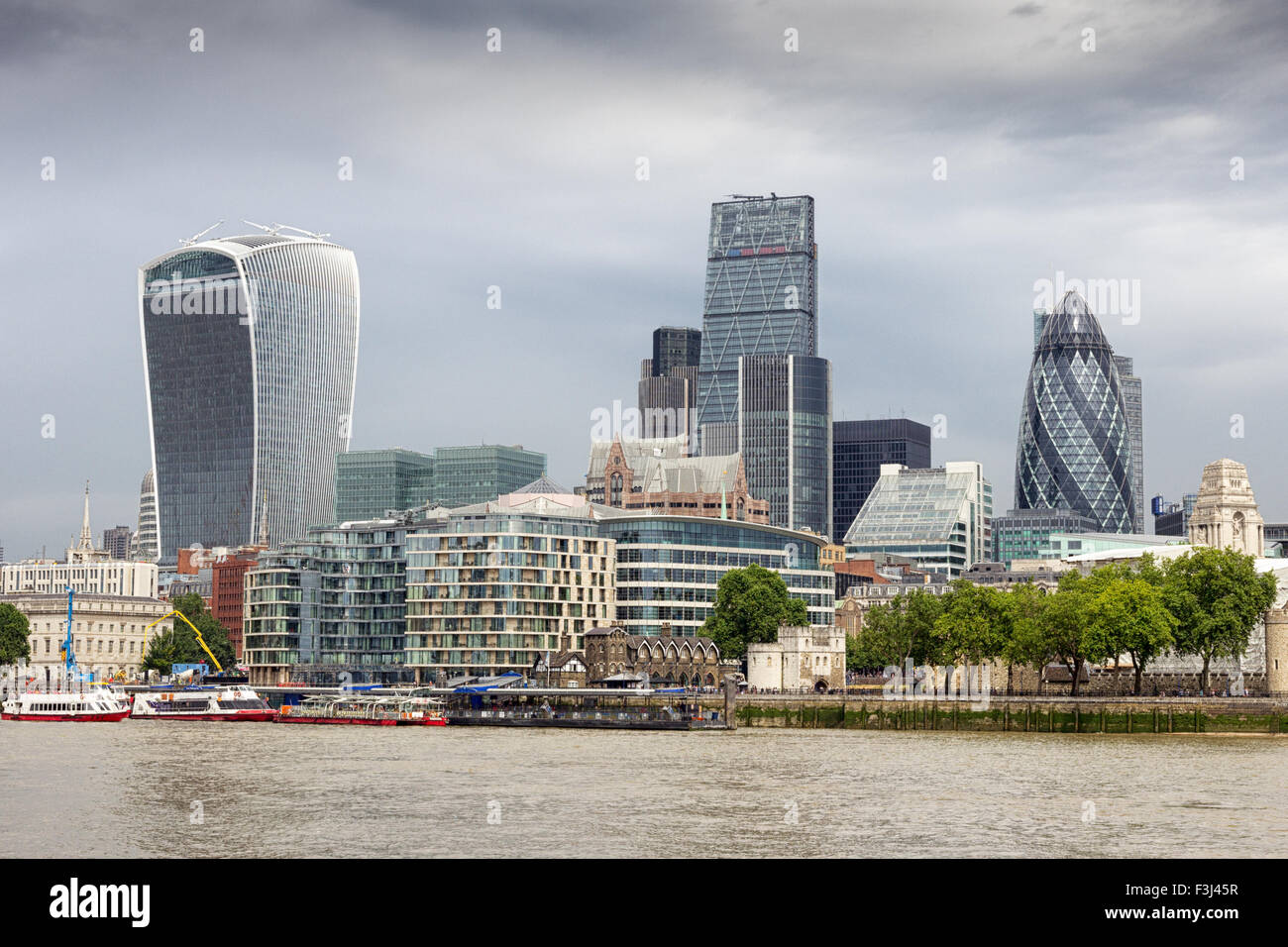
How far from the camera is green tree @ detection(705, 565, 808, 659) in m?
173

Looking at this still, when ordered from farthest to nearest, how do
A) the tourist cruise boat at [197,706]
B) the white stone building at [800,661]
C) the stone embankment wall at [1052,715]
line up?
the white stone building at [800,661] → the tourist cruise boat at [197,706] → the stone embankment wall at [1052,715]

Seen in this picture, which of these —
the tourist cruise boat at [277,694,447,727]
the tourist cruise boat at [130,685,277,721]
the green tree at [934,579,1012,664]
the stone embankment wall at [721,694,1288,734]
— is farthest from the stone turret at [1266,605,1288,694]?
the tourist cruise boat at [130,685,277,721]

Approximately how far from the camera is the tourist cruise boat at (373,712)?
13975 cm

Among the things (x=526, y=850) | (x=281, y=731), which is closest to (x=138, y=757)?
→ (x=281, y=731)

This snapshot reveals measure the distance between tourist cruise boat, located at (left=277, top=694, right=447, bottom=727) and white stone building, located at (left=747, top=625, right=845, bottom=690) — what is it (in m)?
31.5

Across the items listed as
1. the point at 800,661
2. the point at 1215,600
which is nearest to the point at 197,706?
the point at 800,661

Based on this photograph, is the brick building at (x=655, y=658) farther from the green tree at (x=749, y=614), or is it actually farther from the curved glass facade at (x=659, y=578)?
the curved glass facade at (x=659, y=578)

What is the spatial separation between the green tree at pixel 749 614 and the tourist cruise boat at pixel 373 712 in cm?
3450

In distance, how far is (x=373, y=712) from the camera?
143750 mm

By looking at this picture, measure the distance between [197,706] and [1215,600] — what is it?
298 ft

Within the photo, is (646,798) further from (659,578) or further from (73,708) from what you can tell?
(659,578)

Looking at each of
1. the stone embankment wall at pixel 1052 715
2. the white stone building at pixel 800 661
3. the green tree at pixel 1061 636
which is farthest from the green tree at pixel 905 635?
the stone embankment wall at pixel 1052 715

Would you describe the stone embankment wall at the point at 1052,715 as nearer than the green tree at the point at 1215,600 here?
Yes
